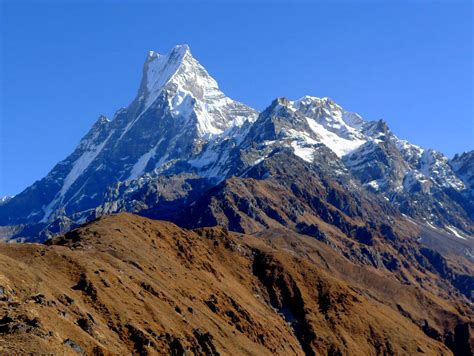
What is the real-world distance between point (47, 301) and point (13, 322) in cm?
3069

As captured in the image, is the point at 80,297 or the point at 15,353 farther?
the point at 80,297

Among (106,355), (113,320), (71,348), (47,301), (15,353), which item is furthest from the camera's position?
(113,320)

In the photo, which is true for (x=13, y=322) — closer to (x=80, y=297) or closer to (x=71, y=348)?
(x=71, y=348)

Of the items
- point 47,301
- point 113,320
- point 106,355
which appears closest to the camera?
point 106,355

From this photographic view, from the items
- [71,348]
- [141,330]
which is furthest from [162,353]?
[71,348]

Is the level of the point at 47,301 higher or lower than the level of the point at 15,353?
higher

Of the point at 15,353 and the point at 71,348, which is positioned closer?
the point at 15,353

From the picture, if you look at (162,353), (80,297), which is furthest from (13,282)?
(162,353)

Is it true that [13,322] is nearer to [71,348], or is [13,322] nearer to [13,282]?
[71,348]

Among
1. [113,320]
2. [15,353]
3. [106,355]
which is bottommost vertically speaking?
[15,353]

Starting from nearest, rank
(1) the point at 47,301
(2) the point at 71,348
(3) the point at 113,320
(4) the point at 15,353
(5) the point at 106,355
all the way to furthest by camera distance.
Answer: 1. (4) the point at 15,353
2. (2) the point at 71,348
3. (5) the point at 106,355
4. (1) the point at 47,301
5. (3) the point at 113,320

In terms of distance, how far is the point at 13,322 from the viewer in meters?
135

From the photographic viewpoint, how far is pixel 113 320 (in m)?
196

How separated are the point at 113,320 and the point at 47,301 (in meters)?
33.0
